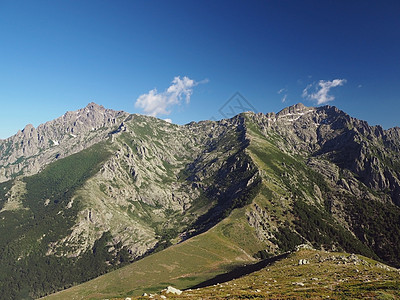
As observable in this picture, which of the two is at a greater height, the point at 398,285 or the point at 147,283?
the point at 398,285

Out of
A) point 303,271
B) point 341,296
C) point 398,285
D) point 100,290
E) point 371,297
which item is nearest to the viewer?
point 371,297

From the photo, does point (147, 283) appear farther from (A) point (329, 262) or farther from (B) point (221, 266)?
(A) point (329, 262)

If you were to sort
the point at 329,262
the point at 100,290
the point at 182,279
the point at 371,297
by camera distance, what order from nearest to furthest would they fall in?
the point at 371,297 → the point at 329,262 → the point at 182,279 → the point at 100,290

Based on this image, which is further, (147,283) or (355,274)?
(147,283)

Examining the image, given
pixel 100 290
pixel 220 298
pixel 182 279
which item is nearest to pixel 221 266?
pixel 182 279

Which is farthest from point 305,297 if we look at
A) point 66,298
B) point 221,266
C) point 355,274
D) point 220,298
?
point 66,298

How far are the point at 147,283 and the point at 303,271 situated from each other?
14194 centimetres

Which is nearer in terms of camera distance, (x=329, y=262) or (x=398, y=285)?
(x=398, y=285)

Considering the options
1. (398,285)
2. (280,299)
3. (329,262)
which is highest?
(280,299)

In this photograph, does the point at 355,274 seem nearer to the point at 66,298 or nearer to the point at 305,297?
Result: the point at 305,297

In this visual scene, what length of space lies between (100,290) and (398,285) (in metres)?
206

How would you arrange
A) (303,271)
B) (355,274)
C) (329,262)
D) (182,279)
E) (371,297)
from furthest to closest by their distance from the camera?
1. (182,279)
2. (329,262)
3. (303,271)
4. (355,274)
5. (371,297)

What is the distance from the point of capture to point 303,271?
270 feet

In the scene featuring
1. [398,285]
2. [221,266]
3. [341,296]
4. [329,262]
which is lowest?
[221,266]
